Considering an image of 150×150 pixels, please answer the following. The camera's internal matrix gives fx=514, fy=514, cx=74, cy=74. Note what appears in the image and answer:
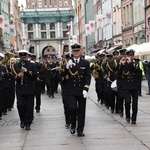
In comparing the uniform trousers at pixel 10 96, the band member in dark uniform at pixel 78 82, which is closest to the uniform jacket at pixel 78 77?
the band member in dark uniform at pixel 78 82

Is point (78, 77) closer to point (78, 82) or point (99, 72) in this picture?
point (78, 82)

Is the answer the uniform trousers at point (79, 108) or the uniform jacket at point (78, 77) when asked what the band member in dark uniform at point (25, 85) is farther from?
the uniform trousers at point (79, 108)

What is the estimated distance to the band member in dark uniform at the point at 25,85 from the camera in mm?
12219

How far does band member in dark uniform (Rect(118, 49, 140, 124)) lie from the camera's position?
12.6 m

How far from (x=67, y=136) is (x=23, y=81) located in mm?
1941

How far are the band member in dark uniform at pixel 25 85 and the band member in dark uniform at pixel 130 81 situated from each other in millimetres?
2247

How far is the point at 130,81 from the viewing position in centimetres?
1268

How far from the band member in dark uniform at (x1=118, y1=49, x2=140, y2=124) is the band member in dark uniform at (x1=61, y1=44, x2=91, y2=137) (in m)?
1.84

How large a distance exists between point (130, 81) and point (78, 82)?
2.01 m

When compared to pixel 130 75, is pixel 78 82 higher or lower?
lower

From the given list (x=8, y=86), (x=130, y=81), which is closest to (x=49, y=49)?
(x=8, y=86)

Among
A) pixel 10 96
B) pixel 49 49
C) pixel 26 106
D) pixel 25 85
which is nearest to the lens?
pixel 25 85

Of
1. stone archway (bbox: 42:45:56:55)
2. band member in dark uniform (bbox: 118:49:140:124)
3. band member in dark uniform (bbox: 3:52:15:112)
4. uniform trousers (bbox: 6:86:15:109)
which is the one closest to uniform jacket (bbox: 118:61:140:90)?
band member in dark uniform (bbox: 118:49:140:124)

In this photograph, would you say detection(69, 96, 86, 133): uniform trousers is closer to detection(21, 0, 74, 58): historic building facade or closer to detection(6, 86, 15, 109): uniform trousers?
detection(6, 86, 15, 109): uniform trousers
